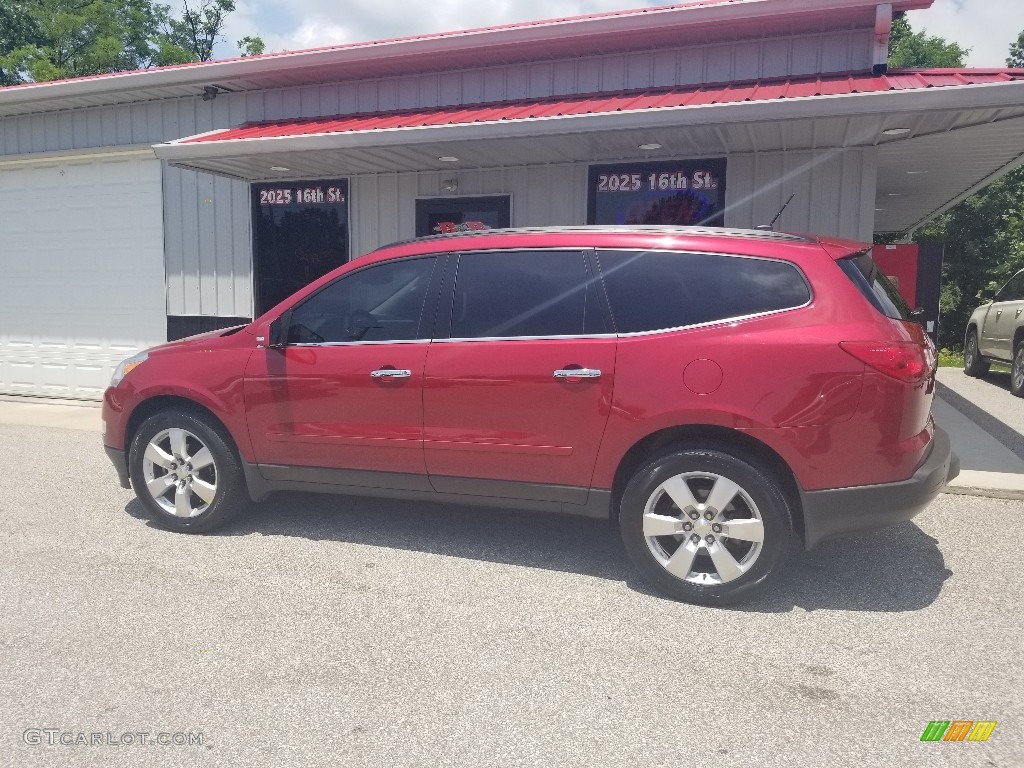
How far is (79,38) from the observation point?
29109mm

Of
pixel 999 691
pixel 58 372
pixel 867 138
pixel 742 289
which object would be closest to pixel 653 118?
pixel 867 138

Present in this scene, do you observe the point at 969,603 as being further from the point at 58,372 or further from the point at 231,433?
the point at 58,372

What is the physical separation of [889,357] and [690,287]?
0.95 m

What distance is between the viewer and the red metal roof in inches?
233

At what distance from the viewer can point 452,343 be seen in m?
4.17

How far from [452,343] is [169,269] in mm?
7093

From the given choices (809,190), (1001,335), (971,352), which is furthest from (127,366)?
(971,352)

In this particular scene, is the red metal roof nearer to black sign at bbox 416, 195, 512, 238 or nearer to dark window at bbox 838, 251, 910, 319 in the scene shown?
black sign at bbox 416, 195, 512, 238

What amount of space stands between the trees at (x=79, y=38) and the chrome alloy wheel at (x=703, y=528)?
28.4 meters

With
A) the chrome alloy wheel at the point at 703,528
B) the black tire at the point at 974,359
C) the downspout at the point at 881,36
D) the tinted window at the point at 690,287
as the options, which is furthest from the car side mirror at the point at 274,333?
the black tire at the point at 974,359

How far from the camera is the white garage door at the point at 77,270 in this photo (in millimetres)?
9969

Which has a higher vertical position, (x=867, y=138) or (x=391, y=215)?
(x=867, y=138)

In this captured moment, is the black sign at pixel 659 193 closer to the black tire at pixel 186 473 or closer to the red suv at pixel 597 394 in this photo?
the red suv at pixel 597 394

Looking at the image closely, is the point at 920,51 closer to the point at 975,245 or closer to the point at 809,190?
the point at 975,245
